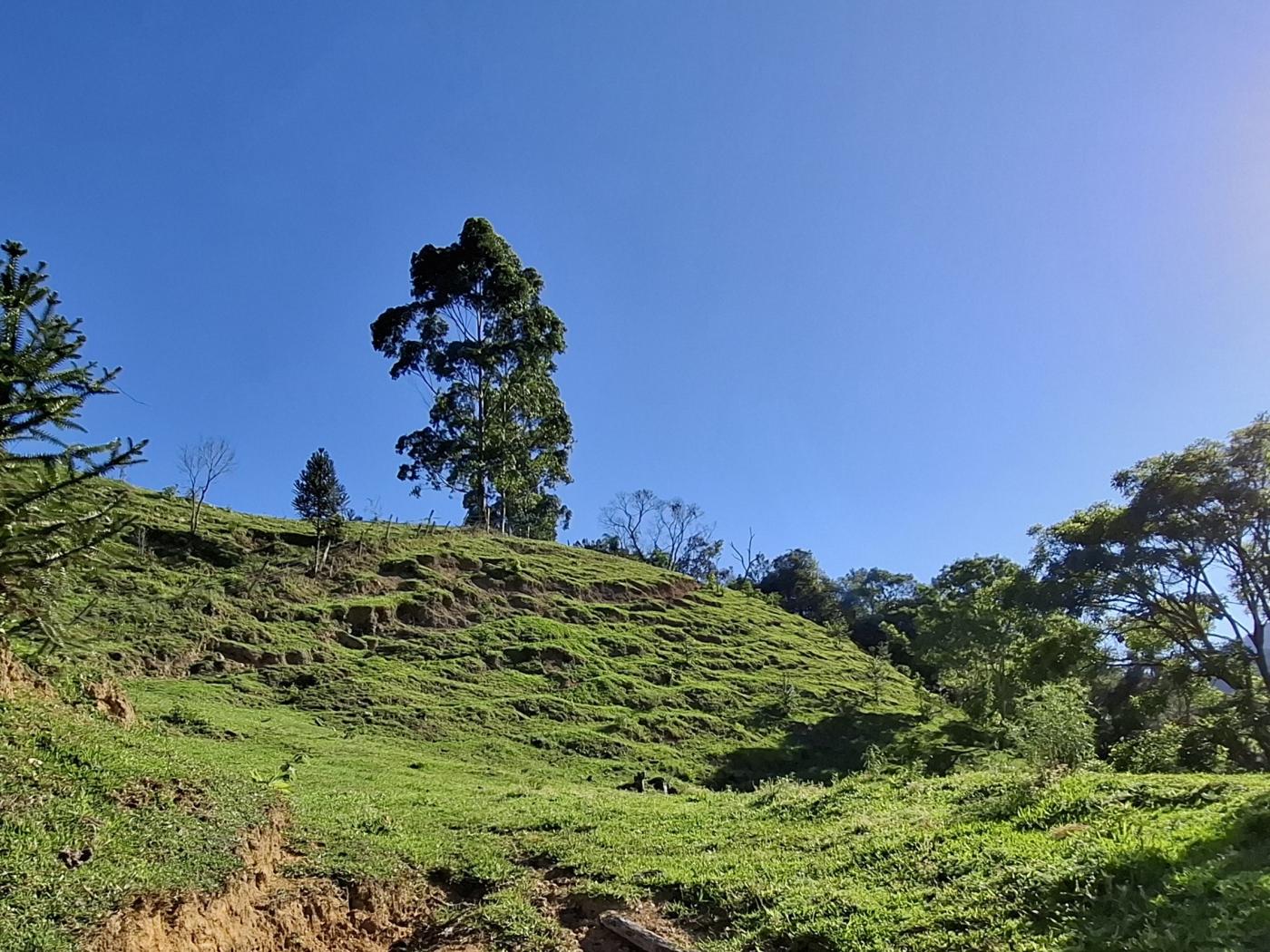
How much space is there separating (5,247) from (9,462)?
2013 millimetres

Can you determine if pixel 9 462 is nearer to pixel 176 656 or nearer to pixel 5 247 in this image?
pixel 5 247

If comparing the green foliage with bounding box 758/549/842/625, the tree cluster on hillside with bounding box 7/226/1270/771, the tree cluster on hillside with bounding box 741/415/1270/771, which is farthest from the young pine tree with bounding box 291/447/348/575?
the green foliage with bounding box 758/549/842/625

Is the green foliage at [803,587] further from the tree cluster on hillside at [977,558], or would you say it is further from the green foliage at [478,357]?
the green foliage at [478,357]

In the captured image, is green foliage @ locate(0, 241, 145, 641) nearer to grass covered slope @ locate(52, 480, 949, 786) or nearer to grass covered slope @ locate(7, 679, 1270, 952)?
grass covered slope @ locate(7, 679, 1270, 952)

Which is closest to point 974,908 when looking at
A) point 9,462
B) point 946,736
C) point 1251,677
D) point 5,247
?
point 9,462

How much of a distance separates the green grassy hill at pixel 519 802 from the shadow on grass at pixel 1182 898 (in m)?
0.02

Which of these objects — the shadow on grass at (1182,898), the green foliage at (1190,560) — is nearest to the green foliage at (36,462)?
the shadow on grass at (1182,898)

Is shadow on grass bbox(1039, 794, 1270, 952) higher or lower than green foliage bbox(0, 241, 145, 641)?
lower

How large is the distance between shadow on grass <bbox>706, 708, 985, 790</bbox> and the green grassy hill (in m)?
0.17

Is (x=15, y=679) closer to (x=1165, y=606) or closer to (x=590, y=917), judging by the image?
(x=590, y=917)

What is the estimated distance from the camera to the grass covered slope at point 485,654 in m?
21.4

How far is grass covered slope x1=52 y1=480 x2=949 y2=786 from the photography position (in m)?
21.4

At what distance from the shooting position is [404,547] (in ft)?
111

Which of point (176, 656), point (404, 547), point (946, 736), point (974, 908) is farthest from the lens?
point (404, 547)
